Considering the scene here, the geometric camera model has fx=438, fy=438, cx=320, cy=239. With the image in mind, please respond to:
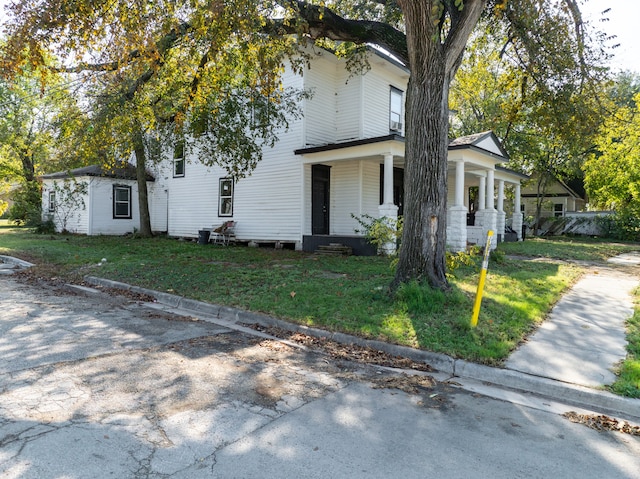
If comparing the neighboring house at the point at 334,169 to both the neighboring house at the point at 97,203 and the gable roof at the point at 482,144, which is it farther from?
the neighboring house at the point at 97,203

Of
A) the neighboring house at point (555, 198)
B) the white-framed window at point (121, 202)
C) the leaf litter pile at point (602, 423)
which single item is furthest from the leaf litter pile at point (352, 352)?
the neighboring house at point (555, 198)

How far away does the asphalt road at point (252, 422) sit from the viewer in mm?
2824

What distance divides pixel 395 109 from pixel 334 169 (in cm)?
404

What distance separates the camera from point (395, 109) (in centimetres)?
1816

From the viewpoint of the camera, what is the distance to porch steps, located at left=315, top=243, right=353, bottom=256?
14.2 meters

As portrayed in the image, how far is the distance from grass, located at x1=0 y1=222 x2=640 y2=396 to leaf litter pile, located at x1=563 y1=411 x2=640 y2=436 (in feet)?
3.59

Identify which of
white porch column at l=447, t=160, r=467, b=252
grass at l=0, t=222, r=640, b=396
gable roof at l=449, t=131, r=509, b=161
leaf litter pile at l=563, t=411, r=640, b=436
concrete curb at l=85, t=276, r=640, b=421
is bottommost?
leaf litter pile at l=563, t=411, r=640, b=436

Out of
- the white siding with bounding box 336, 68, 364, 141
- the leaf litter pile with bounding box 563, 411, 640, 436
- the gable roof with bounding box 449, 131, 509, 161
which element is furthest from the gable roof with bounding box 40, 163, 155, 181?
the leaf litter pile with bounding box 563, 411, 640, 436

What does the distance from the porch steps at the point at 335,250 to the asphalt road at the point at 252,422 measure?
8.86m

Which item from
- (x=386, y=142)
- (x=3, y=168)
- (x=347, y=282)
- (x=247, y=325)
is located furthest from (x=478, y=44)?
(x=3, y=168)

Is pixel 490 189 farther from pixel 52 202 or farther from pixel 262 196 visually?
pixel 52 202

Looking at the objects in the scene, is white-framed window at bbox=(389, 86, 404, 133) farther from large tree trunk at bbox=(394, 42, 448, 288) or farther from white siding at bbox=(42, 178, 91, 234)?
white siding at bbox=(42, 178, 91, 234)

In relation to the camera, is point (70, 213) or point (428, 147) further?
point (70, 213)

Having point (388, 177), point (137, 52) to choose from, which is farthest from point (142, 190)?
point (388, 177)
